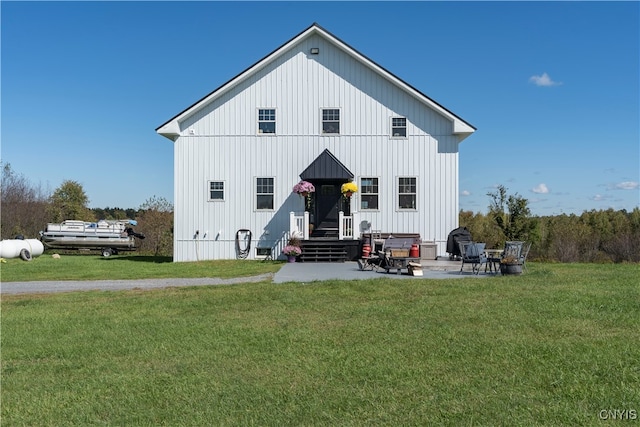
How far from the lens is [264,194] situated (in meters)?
19.8

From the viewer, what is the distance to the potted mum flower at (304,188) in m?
18.5

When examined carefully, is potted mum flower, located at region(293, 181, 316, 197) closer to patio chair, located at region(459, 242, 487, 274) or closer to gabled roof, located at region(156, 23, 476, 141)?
gabled roof, located at region(156, 23, 476, 141)

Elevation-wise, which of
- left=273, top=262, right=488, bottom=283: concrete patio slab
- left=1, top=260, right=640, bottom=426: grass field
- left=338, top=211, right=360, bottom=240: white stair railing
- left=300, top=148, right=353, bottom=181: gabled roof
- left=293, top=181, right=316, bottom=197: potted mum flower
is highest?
left=300, top=148, right=353, bottom=181: gabled roof

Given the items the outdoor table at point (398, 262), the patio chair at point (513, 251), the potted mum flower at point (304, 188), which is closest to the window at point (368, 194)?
the potted mum flower at point (304, 188)

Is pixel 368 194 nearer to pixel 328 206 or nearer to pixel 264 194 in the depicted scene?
pixel 328 206

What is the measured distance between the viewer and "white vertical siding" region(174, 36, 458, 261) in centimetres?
1953

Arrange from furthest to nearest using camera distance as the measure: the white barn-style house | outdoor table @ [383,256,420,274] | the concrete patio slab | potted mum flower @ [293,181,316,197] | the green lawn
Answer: the white barn-style house
potted mum flower @ [293,181,316,197]
the green lawn
outdoor table @ [383,256,420,274]
the concrete patio slab

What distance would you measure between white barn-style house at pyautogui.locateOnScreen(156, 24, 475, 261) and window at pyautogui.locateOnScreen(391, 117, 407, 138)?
4 cm

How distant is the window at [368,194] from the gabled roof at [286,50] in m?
3.72

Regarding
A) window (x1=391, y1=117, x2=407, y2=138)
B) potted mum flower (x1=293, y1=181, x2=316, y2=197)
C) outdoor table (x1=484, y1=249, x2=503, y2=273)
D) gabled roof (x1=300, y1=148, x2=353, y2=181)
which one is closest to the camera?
outdoor table (x1=484, y1=249, x2=503, y2=273)

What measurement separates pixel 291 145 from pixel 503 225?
9129 mm

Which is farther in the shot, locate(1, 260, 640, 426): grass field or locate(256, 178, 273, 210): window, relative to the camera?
locate(256, 178, 273, 210): window

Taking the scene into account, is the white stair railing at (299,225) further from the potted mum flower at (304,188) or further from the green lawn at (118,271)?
the green lawn at (118,271)

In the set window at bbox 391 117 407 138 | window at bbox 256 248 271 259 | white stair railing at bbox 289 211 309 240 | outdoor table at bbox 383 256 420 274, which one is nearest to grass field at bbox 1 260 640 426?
outdoor table at bbox 383 256 420 274
